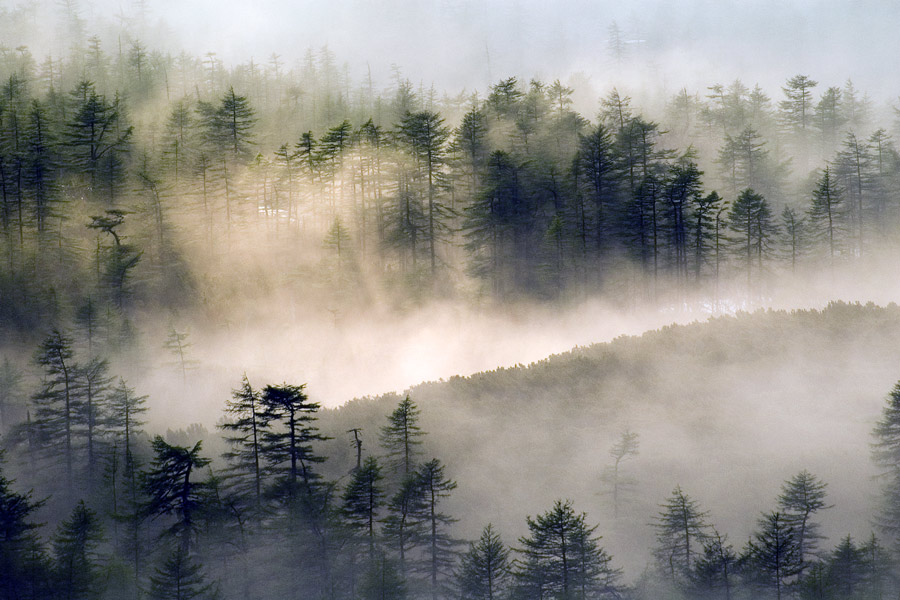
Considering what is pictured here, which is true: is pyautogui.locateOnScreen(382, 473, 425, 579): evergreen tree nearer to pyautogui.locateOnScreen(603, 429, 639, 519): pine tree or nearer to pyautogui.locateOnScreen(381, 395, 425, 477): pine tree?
pyautogui.locateOnScreen(381, 395, 425, 477): pine tree

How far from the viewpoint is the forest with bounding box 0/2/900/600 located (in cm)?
2722

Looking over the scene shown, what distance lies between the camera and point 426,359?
5188 cm

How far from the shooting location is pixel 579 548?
25.8 meters

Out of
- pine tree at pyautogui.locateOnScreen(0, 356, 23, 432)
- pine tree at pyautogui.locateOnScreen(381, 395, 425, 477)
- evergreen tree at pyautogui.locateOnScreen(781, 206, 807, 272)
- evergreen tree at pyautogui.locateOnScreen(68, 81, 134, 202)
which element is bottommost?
pine tree at pyautogui.locateOnScreen(381, 395, 425, 477)

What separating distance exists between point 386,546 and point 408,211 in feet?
116

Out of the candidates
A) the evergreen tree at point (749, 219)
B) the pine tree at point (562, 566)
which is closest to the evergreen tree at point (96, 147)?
the evergreen tree at point (749, 219)

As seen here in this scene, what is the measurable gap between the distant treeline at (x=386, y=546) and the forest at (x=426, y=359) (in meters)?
0.16

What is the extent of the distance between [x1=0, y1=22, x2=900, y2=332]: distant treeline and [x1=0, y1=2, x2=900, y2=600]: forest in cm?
→ 33

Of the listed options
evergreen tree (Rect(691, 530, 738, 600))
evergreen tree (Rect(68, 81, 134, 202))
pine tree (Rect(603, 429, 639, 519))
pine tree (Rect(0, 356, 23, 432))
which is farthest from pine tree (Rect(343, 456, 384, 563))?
evergreen tree (Rect(68, 81, 134, 202))

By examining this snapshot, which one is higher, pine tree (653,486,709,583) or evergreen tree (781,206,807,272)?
evergreen tree (781,206,807,272)

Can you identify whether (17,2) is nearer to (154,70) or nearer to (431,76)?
(154,70)

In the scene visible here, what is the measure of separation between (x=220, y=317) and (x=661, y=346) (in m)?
32.8

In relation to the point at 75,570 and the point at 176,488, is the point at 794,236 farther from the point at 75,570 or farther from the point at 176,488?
the point at 75,570

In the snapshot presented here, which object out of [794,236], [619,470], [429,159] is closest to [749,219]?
[794,236]
